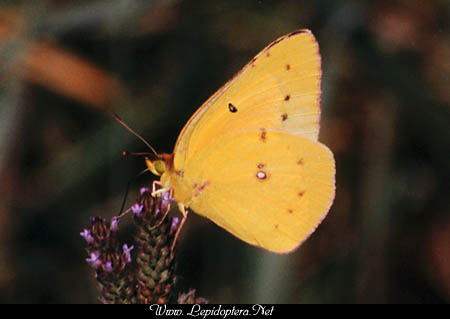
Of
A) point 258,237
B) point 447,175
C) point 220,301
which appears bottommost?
point 220,301

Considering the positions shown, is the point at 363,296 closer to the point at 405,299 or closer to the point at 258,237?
the point at 405,299

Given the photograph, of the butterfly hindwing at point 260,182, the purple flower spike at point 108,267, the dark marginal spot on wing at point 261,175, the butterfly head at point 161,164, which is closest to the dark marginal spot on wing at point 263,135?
the butterfly hindwing at point 260,182

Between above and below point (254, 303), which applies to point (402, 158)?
above

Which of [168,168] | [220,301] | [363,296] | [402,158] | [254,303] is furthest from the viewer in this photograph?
[402,158]

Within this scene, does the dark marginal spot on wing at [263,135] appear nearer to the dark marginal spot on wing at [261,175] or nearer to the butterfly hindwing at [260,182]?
the butterfly hindwing at [260,182]

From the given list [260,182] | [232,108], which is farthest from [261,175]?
[232,108]

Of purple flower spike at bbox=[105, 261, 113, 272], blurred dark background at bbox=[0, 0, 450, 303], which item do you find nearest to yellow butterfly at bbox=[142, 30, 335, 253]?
purple flower spike at bbox=[105, 261, 113, 272]

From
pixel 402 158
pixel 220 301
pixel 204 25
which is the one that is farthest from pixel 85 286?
pixel 402 158
